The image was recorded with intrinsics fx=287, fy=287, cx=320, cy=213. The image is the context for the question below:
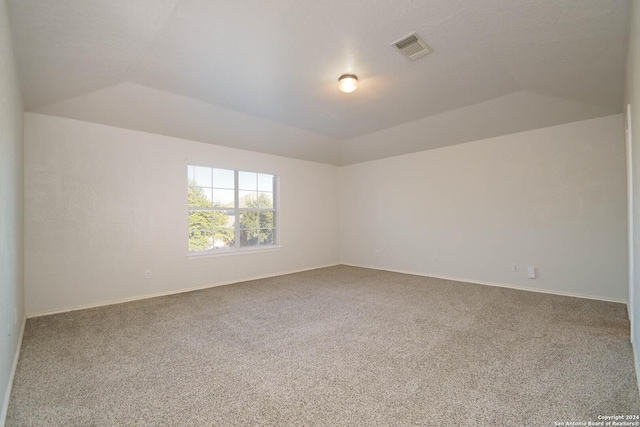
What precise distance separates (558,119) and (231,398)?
4997mm

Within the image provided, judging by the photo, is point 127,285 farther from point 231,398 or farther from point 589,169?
point 589,169

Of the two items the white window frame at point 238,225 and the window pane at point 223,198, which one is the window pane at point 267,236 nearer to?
the white window frame at point 238,225

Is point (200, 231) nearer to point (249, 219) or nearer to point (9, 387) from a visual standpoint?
point (249, 219)

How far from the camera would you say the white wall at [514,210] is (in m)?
3.74

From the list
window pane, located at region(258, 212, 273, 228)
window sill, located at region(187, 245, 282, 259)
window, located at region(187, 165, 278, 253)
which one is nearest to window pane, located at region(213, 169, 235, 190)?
window, located at region(187, 165, 278, 253)

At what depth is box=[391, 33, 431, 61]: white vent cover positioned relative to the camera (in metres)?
2.48

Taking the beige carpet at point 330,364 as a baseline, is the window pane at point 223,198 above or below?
above

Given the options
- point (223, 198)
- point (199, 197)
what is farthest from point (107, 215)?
point (223, 198)

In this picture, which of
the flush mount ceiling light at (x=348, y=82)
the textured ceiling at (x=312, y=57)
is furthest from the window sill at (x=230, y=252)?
the flush mount ceiling light at (x=348, y=82)

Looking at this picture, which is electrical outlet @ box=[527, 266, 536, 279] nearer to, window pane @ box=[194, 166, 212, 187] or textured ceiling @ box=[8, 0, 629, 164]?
textured ceiling @ box=[8, 0, 629, 164]

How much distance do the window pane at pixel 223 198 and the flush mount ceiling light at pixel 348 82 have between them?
291cm

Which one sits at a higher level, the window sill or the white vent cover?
the white vent cover

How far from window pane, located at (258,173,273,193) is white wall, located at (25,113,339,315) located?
1.25 feet

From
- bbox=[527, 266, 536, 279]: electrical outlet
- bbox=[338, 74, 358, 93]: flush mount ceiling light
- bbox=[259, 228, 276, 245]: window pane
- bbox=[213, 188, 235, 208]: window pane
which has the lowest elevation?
bbox=[527, 266, 536, 279]: electrical outlet
